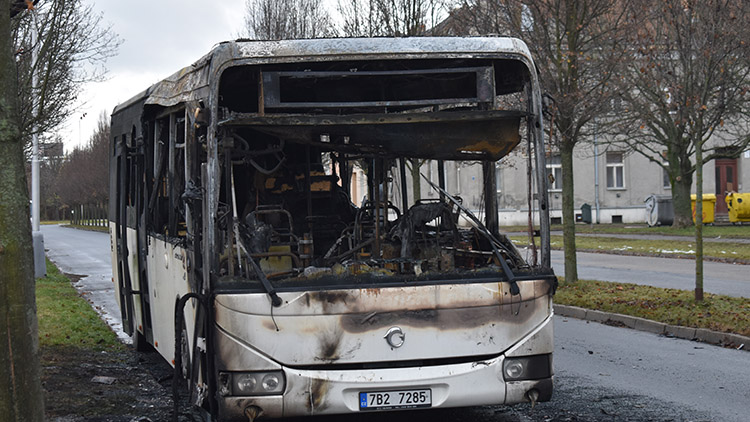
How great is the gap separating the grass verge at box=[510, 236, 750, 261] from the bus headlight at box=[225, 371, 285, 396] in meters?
20.9

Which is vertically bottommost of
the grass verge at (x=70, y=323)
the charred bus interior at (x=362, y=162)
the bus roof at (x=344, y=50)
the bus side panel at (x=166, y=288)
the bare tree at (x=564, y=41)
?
the grass verge at (x=70, y=323)

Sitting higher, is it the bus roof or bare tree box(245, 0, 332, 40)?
bare tree box(245, 0, 332, 40)

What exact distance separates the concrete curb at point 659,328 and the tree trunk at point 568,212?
90.4 inches

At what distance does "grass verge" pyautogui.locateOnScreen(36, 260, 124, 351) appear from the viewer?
12734mm

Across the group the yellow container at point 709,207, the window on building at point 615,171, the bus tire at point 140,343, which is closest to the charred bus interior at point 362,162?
the bus tire at point 140,343

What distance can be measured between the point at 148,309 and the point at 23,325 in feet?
14.7

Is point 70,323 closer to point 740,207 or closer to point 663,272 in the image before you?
point 663,272

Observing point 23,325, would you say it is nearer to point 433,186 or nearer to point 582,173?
point 433,186

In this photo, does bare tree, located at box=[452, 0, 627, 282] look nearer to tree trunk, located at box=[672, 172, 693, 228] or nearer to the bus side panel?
the bus side panel

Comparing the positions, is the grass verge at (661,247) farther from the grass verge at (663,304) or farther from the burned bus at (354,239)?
the burned bus at (354,239)

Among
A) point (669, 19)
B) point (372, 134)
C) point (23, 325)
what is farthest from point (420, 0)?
point (23, 325)

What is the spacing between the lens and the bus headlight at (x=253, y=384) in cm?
613

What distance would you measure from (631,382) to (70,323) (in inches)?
346

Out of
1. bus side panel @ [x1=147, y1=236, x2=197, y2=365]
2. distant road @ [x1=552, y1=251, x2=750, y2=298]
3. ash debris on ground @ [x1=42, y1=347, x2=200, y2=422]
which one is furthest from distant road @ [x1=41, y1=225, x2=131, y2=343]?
distant road @ [x1=552, y1=251, x2=750, y2=298]
